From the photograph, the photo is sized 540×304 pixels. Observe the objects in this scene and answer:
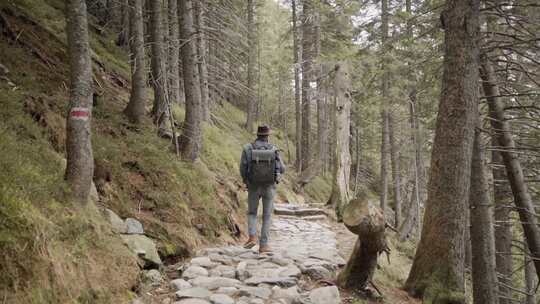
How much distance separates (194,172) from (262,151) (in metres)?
2.57

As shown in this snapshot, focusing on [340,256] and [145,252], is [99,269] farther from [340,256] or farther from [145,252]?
[340,256]

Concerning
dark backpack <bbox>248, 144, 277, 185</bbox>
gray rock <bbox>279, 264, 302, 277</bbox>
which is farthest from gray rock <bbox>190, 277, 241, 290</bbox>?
dark backpack <bbox>248, 144, 277, 185</bbox>

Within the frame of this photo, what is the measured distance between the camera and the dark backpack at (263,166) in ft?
23.9

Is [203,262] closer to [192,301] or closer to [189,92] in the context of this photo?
[192,301]

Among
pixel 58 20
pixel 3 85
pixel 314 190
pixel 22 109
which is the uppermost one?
pixel 58 20

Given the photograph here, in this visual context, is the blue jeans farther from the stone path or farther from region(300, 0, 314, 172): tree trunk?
region(300, 0, 314, 172): tree trunk

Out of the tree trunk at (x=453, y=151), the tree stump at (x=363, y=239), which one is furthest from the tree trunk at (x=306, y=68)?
the tree stump at (x=363, y=239)

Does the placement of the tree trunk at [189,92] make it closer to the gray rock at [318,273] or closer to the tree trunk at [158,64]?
the tree trunk at [158,64]

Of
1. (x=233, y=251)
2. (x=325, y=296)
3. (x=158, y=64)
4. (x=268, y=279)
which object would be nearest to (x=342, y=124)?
(x=158, y=64)

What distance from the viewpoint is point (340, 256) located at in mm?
8047

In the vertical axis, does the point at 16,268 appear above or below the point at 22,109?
below

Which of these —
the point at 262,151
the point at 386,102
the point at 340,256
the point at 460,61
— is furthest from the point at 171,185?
the point at 386,102

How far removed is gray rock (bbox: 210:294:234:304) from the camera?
188 inches

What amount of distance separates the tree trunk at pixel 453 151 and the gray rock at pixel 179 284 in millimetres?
3495
